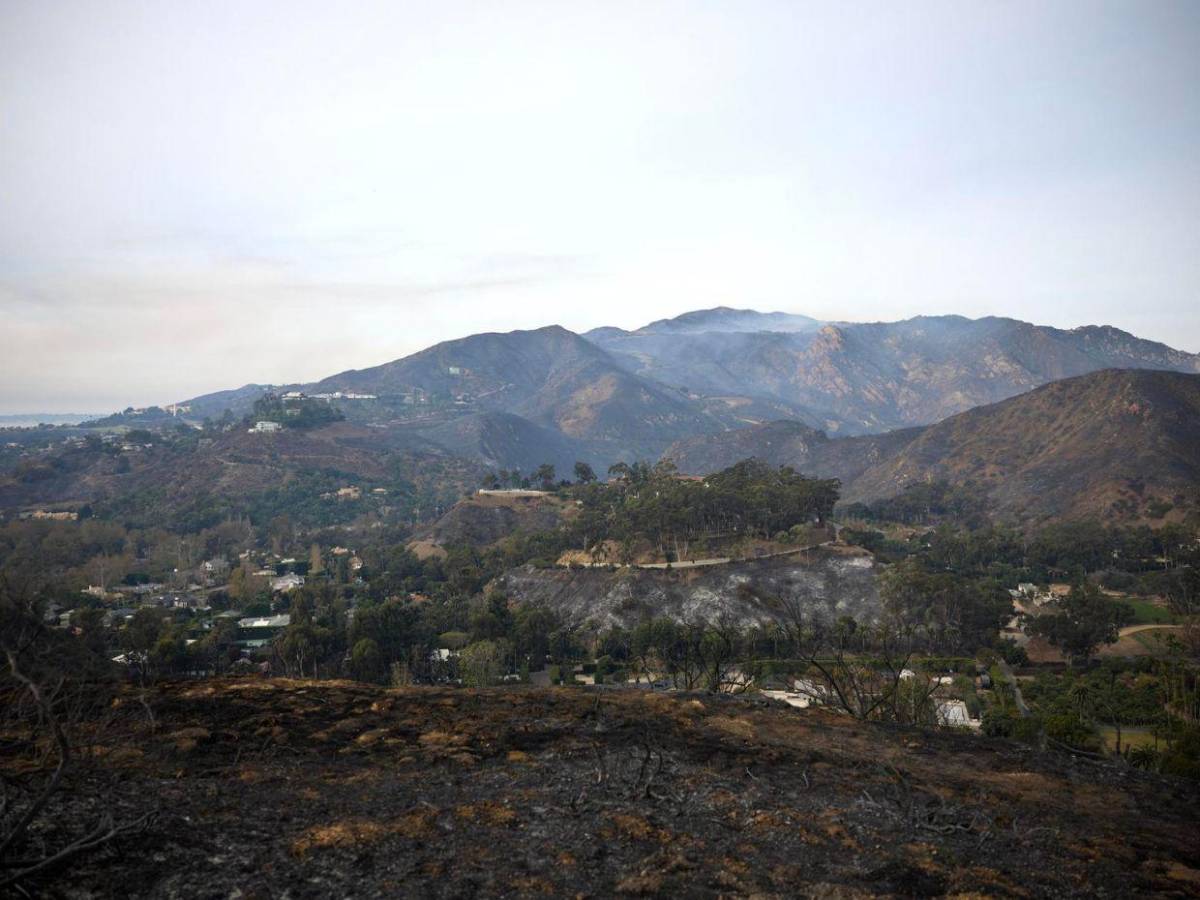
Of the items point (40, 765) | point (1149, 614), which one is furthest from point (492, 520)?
point (40, 765)

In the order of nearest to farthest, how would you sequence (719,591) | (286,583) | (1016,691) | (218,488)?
1. (1016,691)
2. (719,591)
3. (286,583)
4. (218,488)

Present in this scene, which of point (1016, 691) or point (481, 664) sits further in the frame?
point (481, 664)

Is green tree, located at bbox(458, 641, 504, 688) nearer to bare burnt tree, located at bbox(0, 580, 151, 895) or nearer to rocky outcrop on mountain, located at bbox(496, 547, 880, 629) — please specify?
rocky outcrop on mountain, located at bbox(496, 547, 880, 629)

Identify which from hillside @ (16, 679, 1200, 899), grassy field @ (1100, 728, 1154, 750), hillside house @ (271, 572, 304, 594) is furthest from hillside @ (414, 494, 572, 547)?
hillside @ (16, 679, 1200, 899)

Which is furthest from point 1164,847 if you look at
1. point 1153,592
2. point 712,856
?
point 1153,592

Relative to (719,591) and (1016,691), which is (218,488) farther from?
(1016,691)

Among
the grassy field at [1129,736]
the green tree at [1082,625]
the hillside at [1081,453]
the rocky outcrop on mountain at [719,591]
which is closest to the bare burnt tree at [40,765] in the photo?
the grassy field at [1129,736]
